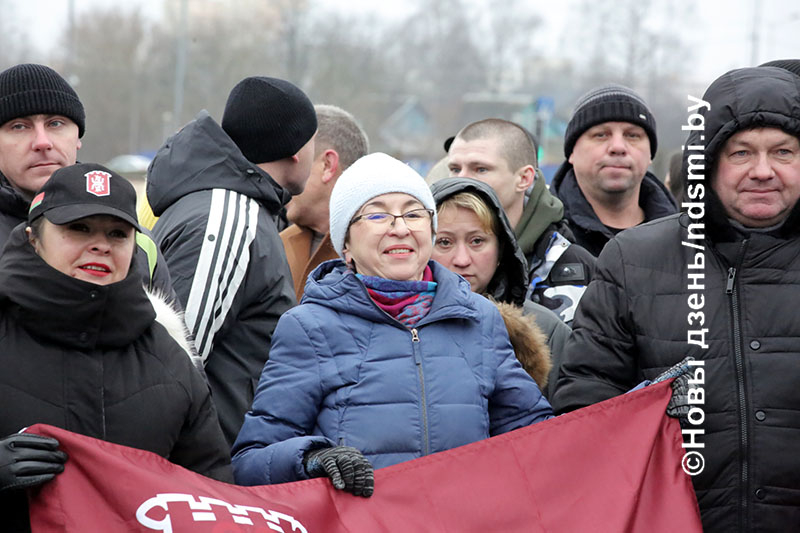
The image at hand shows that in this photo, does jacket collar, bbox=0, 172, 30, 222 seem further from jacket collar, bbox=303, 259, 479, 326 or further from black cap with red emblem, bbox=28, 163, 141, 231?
jacket collar, bbox=303, 259, 479, 326

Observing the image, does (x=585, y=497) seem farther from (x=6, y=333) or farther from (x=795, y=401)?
(x=6, y=333)

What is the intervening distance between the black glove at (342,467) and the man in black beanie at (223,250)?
128cm

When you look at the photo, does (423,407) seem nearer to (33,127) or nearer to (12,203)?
(12,203)

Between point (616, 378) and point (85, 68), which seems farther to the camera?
point (85, 68)

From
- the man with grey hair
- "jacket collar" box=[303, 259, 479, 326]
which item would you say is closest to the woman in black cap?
"jacket collar" box=[303, 259, 479, 326]

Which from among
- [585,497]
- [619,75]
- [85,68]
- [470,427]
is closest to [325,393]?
[470,427]

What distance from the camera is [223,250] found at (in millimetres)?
4648

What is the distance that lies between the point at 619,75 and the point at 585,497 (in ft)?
210

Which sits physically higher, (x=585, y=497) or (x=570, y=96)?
(x=570, y=96)

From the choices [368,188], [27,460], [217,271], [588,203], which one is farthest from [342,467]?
[588,203]

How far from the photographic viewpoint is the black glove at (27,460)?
3.03m

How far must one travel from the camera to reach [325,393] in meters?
3.69

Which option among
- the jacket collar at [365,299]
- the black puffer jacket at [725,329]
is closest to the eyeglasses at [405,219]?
the jacket collar at [365,299]

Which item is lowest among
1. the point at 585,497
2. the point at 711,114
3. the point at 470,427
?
the point at 585,497
